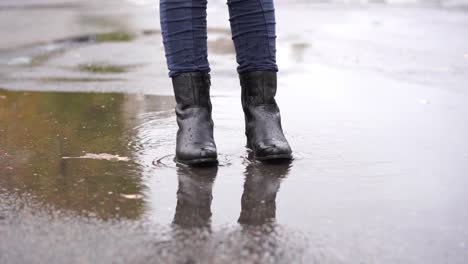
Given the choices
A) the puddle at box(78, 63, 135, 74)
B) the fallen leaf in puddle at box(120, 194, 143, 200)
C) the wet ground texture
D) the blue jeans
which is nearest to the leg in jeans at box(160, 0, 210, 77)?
the blue jeans

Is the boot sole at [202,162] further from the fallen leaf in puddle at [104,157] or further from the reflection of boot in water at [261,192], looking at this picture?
the fallen leaf in puddle at [104,157]

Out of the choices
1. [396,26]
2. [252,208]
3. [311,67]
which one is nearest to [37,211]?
[252,208]

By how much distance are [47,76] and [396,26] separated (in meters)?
4.88

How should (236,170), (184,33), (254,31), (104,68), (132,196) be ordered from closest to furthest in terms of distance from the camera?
(132,196)
(236,170)
(184,33)
(254,31)
(104,68)

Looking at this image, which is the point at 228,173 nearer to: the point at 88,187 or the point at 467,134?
the point at 88,187

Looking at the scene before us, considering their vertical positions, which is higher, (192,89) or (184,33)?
(184,33)

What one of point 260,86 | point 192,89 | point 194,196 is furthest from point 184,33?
point 194,196

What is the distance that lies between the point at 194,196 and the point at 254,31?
2.83 feet

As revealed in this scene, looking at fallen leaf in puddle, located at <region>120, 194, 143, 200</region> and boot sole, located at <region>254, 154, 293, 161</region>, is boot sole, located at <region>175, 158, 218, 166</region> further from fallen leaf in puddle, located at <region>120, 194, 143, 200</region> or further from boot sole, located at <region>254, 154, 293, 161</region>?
fallen leaf in puddle, located at <region>120, 194, 143, 200</region>

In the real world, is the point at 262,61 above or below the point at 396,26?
above

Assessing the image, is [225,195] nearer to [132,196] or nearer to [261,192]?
[261,192]

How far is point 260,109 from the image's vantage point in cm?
303

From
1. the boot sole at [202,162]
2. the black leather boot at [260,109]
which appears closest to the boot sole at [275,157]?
the black leather boot at [260,109]

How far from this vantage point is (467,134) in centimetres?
344
